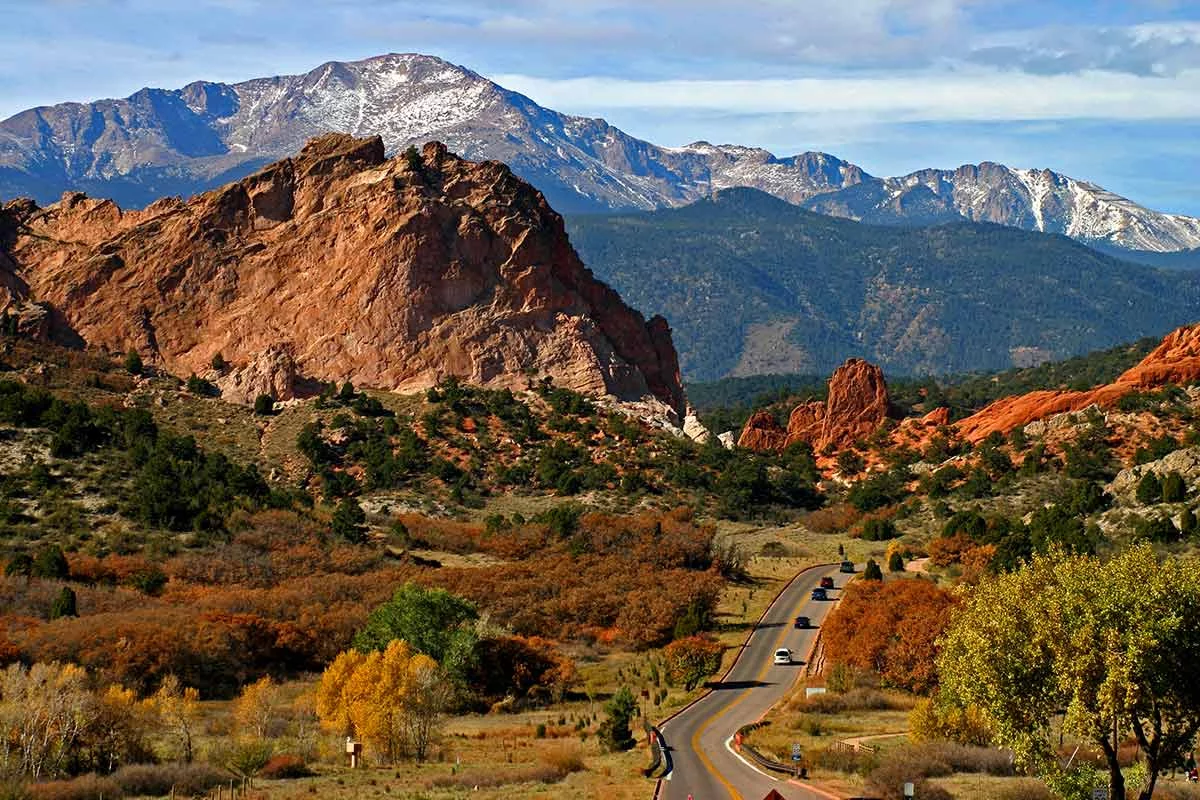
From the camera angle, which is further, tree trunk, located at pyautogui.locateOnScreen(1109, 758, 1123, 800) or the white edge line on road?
the white edge line on road

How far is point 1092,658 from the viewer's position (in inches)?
1302

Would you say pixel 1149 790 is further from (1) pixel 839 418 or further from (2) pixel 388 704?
(1) pixel 839 418

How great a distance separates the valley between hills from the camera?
39.5 meters

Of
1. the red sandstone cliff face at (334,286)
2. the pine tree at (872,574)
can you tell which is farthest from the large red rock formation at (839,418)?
the pine tree at (872,574)

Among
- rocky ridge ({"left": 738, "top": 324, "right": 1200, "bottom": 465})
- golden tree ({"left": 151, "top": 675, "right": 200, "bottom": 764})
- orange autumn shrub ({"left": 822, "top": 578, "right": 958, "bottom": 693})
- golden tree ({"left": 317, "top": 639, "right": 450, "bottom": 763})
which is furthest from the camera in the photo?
rocky ridge ({"left": 738, "top": 324, "right": 1200, "bottom": 465})

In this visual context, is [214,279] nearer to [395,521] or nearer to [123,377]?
[123,377]

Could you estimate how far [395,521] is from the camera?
310ft

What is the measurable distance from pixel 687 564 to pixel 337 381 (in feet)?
139

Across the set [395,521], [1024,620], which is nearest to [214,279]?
[395,521]

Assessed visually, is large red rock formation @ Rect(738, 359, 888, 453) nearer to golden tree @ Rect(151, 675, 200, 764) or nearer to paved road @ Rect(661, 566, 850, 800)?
paved road @ Rect(661, 566, 850, 800)

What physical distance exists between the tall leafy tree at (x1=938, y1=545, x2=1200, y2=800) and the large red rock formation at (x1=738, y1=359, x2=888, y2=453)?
11310 centimetres

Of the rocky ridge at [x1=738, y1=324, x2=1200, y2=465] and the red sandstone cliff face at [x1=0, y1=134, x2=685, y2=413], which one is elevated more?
the red sandstone cliff face at [x1=0, y1=134, x2=685, y2=413]

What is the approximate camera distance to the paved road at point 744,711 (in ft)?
127

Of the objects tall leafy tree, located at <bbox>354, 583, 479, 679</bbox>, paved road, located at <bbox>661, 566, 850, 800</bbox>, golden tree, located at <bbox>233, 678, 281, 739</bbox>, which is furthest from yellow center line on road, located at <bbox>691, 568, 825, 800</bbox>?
Answer: golden tree, located at <bbox>233, 678, 281, 739</bbox>
